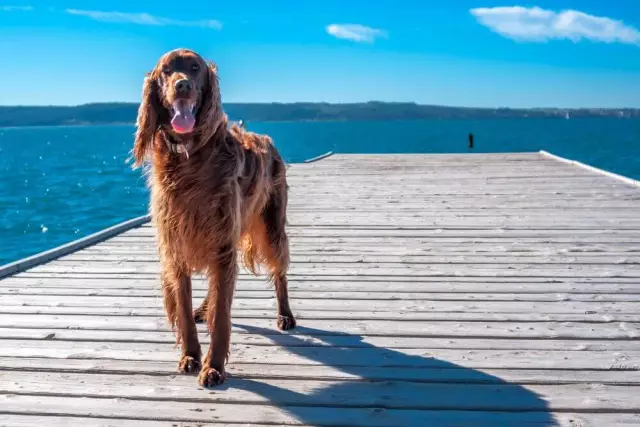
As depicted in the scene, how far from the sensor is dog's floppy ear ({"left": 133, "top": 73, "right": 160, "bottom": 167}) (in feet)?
9.95

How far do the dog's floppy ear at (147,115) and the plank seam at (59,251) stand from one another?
2.68m

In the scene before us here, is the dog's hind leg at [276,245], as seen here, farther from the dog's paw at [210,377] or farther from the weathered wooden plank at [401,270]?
the weathered wooden plank at [401,270]

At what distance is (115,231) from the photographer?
6.87m

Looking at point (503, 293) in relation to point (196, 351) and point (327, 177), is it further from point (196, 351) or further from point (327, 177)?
point (327, 177)

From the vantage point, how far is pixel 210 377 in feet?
10.1

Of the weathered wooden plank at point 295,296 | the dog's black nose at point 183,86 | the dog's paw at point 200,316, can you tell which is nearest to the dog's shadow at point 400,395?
the dog's paw at point 200,316

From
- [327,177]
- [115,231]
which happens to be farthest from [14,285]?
[327,177]

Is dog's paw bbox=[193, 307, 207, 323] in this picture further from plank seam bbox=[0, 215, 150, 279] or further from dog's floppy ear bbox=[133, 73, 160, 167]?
plank seam bbox=[0, 215, 150, 279]

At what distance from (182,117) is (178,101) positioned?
0.24 feet

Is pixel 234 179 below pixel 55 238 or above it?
above

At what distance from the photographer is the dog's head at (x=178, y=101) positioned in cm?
289

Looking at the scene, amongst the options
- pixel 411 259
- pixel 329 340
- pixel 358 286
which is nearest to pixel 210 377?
pixel 329 340

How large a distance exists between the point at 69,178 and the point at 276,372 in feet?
118

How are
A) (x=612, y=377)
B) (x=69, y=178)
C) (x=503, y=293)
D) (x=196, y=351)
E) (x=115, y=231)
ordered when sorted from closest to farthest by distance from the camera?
(x=612, y=377) → (x=196, y=351) → (x=503, y=293) → (x=115, y=231) → (x=69, y=178)
